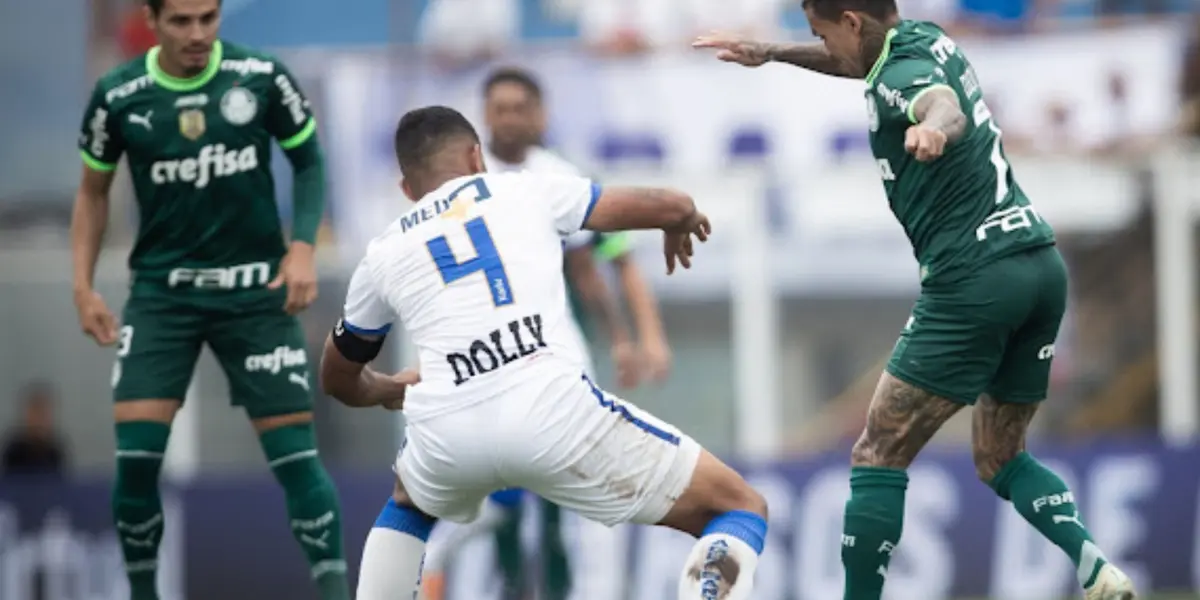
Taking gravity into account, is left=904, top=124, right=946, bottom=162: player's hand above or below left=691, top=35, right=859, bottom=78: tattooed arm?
below

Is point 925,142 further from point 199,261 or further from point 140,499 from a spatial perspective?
point 140,499

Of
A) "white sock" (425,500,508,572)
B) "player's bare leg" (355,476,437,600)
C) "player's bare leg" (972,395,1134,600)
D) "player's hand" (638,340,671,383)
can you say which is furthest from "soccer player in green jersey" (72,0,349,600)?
"player's bare leg" (972,395,1134,600)

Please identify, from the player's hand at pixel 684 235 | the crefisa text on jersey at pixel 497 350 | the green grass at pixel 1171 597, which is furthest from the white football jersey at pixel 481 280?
the green grass at pixel 1171 597

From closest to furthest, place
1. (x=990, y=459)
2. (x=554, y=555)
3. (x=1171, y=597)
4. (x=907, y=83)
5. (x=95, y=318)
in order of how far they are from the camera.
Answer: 1. (x=907, y=83)
2. (x=990, y=459)
3. (x=95, y=318)
4. (x=554, y=555)
5. (x=1171, y=597)

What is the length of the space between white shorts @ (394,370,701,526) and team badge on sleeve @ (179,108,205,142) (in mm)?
2092

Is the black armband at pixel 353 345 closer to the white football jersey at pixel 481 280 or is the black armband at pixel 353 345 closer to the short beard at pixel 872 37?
the white football jersey at pixel 481 280

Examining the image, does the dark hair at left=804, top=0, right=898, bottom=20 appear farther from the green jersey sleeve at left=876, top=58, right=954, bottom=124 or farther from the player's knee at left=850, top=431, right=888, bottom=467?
the player's knee at left=850, top=431, right=888, bottom=467

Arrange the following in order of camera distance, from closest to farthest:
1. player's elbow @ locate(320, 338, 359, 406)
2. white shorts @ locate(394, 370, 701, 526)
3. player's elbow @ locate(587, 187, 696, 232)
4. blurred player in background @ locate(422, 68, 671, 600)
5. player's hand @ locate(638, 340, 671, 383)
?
white shorts @ locate(394, 370, 701, 526)
player's elbow @ locate(587, 187, 696, 232)
player's elbow @ locate(320, 338, 359, 406)
player's hand @ locate(638, 340, 671, 383)
blurred player in background @ locate(422, 68, 671, 600)

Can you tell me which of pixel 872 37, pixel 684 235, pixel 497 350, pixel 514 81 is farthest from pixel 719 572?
pixel 514 81

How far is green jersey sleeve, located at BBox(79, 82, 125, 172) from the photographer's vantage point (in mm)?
8539

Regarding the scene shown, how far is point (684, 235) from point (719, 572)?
3.76 ft

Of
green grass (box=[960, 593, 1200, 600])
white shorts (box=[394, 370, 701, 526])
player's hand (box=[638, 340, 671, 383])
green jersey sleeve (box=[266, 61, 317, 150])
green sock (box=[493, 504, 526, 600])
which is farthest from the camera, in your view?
green grass (box=[960, 593, 1200, 600])

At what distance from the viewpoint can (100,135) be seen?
28.2 ft

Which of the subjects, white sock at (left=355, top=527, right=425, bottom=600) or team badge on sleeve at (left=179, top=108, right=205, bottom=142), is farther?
team badge on sleeve at (left=179, top=108, right=205, bottom=142)
